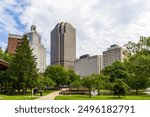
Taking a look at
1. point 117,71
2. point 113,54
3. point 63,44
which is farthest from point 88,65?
point 117,71

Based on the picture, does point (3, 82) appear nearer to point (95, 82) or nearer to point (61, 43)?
point (95, 82)

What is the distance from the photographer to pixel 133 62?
37719 millimetres

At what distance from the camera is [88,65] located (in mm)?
180000

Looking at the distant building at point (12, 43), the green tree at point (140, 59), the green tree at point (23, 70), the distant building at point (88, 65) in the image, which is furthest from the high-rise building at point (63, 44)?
the green tree at point (140, 59)

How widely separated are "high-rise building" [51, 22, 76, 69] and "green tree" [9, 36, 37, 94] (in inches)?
4390

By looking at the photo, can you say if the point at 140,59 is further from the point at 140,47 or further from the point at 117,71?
the point at 117,71

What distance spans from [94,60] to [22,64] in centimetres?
13151

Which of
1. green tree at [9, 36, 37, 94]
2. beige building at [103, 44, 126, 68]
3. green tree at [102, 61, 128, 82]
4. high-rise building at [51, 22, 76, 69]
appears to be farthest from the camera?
high-rise building at [51, 22, 76, 69]

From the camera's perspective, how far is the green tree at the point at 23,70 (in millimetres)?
45719

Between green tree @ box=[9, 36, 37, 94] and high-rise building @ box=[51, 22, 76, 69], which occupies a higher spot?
high-rise building @ box=[51, 22, 76, 69]

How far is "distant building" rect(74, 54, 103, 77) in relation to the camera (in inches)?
6826

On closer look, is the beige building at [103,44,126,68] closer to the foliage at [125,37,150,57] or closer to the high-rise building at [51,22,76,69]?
the high-rise building at [51,22,76,69]

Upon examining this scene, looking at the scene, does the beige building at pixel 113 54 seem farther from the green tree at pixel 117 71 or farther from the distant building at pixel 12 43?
the green tree at pixel 117 71

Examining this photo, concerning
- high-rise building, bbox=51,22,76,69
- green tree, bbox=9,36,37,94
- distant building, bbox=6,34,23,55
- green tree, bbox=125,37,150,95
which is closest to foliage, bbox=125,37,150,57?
green tree, bbox=125,37,150,95
